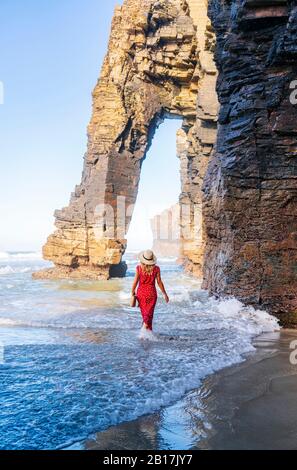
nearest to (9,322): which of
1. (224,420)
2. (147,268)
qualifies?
(147,268)

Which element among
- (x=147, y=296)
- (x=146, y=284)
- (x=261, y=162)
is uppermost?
(x=261, y=162)

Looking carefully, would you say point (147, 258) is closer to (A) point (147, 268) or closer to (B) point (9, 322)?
(A) point (147, 268)

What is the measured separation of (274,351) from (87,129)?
23.5 m

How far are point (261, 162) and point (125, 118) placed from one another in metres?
17.5

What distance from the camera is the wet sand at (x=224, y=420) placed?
3113 mm

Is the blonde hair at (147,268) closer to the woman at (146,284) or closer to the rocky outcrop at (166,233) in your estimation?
the woman at (146,284)

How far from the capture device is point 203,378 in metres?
A: 4.88

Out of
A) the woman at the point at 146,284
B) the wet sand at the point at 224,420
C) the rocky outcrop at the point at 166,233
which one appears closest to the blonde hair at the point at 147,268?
the woman at the point at 146,284

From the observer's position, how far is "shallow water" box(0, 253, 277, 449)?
11.8 ft

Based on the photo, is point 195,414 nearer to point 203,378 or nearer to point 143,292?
point 203,378

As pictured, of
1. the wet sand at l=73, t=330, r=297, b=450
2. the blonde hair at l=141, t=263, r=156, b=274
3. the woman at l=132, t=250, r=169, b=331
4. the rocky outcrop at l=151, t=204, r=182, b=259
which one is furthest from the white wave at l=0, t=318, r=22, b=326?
the rocky outcrop at l=151, t=204, r=182, b=259

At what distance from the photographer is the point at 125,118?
25.6 m

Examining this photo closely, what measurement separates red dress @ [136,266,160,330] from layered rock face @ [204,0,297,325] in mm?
3040

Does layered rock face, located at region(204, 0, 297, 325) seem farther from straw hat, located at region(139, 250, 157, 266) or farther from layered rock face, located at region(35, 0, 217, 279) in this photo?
layered rock face, located at region(35, 0, 217, 279)
